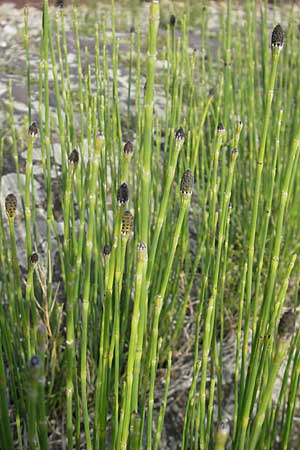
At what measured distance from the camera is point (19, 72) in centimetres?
321

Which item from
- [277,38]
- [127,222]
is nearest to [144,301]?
[127,222]

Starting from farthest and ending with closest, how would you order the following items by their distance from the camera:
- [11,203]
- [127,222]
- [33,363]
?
[11,203] → [127,222] → [33,363]

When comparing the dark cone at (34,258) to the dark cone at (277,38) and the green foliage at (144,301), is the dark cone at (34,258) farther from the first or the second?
the dark cone at (277,38)

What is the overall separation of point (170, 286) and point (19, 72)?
217 centimetres

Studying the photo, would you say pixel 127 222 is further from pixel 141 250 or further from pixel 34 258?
pixel 34 258

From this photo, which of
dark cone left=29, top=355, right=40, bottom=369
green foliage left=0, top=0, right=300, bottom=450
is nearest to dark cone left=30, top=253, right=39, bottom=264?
green foliage left=0, top=0, right=300, bottom=450

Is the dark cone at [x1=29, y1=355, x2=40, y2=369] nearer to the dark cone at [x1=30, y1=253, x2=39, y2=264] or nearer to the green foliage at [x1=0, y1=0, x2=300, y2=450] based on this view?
the green foliage at [x1=0, y1=0, x2=300, y2=450]

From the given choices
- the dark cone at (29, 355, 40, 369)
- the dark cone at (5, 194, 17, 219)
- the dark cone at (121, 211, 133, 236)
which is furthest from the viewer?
the dark cone at (5, 194, 17, 219)

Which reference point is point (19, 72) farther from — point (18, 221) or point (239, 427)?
point (239, 427)

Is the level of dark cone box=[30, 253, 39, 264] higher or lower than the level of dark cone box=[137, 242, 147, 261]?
lower

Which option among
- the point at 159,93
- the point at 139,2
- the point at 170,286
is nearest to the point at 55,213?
the point at 170,286

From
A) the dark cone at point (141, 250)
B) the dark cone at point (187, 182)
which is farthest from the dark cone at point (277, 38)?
the dark cone at point (141, 250)

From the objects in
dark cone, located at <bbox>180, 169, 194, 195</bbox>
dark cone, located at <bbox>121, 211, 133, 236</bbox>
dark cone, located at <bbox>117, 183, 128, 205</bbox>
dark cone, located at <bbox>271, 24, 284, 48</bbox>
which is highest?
dark cone, located at <bbox>271, 24, 284, 48</bbox>

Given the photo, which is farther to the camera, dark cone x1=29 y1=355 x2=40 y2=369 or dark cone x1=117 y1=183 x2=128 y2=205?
dark cone x1=117 y1=183 x2=128 y2=205
